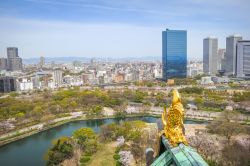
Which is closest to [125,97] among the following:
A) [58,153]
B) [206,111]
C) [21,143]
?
[206,111]

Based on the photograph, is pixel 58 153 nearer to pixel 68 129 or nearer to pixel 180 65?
pixel 68 129

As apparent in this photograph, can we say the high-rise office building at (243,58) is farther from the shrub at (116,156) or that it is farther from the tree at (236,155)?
the shrub at (116,156)

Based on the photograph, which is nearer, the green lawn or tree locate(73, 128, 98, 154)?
the green lawn

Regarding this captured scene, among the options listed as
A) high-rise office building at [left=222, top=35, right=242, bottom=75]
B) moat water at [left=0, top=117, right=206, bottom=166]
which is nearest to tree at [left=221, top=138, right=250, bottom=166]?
moat water at [left=0, top=117, right=206, bottom=166]

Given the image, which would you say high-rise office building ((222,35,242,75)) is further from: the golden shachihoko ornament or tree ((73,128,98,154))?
the golden shachihoko ornament

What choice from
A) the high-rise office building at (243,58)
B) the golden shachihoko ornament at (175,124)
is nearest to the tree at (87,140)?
the golden shachihoko ornament at (175,124)
